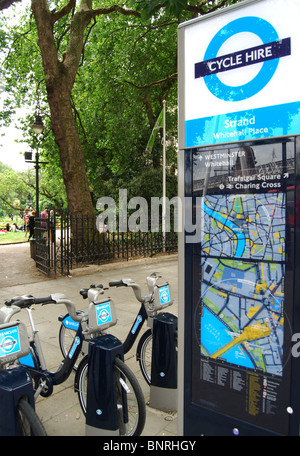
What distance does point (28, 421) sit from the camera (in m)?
2.24

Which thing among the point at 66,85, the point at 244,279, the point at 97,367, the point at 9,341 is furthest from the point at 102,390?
the point at 66,85

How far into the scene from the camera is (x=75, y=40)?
11828mm

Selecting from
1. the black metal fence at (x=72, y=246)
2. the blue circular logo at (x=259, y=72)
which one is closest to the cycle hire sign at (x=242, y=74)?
the blue circular logo at (x=259, y=72)

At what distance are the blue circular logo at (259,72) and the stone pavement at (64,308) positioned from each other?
2.63 metres

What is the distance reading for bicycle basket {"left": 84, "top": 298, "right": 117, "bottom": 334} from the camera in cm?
298

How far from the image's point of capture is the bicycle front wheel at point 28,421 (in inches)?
87.3

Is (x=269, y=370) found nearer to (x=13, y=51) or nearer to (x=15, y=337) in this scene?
(x=15, y=337)

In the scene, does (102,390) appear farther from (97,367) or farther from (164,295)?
(164,295)

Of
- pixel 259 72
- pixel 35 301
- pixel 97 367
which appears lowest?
pixel 97 367

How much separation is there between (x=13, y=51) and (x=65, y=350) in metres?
16.2

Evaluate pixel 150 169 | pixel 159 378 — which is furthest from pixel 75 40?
pixel 159 378

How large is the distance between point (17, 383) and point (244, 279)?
1.54m

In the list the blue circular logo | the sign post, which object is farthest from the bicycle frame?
the blue circular logo

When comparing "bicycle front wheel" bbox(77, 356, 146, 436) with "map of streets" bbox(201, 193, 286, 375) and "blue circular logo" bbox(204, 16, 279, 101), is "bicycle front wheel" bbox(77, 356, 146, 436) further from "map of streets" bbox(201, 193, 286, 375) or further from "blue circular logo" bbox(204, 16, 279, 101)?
"blue circular logo" bbox(204, 16, 279, 101)
